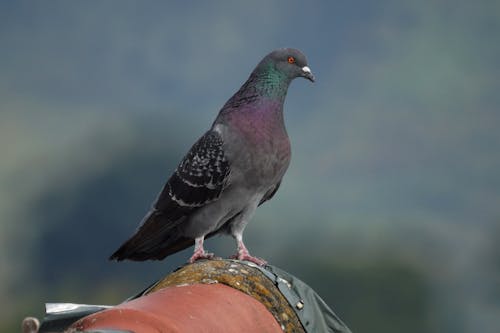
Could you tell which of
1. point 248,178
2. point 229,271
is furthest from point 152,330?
point 248,178

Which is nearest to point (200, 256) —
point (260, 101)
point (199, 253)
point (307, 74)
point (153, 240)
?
point (199, 253)

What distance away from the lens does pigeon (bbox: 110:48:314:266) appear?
21.6 ft

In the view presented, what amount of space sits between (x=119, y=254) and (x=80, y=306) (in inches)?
86.3

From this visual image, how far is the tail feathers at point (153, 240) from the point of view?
265 inches

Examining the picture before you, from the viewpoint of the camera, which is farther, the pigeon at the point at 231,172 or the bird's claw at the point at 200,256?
the pigeon at the point at 231,172

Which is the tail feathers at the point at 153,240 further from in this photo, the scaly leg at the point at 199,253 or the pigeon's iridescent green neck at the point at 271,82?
the pigeon's iridescent green neck at the point at 271,82

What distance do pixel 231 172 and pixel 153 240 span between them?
0.80 metres

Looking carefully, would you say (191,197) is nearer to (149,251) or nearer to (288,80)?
(149,251)

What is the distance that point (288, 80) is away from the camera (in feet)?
22.6

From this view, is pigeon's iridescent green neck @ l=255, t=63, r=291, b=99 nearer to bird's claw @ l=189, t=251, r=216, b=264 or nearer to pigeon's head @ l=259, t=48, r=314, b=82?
pigeon's head @ l=259, t=48, r=314, b=82

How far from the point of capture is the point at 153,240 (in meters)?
6.75

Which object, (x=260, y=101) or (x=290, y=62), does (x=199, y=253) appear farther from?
(x=290, y=62)

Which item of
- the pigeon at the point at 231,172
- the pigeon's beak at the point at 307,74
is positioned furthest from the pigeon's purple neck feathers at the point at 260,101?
the pigeon's beak at the point at 307,74

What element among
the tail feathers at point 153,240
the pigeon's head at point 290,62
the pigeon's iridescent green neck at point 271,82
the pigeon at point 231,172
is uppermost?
the pigeon's head at point 290,62
